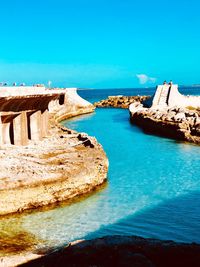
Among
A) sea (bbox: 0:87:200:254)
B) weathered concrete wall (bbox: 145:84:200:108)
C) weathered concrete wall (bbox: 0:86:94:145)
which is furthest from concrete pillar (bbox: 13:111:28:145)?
weathered concrete wall (bbox: 145:84:200:108)

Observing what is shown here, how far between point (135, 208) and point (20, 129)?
11.1 m

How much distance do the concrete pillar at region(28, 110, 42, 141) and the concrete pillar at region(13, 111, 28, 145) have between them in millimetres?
1846

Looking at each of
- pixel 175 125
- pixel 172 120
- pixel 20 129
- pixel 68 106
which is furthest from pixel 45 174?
pixel 68 106

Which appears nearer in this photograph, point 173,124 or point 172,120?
point 173,124

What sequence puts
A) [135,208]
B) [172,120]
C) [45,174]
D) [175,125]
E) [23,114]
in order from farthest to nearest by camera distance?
[172,120]
[175,125]
[23,114]
[45,174]
[135,208]

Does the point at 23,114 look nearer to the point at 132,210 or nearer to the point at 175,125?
the point at 132,210

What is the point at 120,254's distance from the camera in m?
7.99

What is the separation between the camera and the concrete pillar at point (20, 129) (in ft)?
76.5

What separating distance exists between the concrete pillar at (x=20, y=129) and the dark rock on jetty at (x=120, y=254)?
15135mm

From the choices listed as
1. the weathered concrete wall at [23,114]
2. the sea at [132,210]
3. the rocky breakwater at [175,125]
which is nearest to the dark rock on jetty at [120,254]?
the sea at [132,210]

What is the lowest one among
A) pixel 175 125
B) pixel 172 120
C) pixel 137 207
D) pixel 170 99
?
pixel 137 207

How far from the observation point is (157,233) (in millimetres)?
12406

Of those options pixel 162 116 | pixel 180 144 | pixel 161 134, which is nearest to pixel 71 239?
pixel 180 144

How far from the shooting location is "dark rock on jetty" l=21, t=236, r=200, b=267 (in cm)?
793
